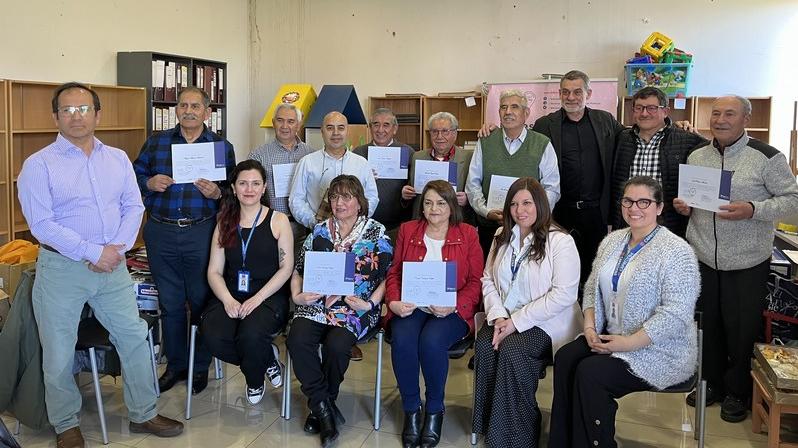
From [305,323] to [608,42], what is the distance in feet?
16.4

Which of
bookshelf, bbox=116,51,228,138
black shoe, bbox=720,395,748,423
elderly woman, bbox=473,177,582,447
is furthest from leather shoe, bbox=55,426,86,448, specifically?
bookshelf, bbox=116,51,228,138

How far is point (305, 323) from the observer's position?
10.3 feet

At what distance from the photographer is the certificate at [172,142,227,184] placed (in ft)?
11.1

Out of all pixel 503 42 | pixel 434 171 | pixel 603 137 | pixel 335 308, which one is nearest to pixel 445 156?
pixel 434 171

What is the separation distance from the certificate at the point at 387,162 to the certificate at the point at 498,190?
0.63m

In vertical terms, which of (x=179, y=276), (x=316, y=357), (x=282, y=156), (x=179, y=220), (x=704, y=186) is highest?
(x=282, y=156)

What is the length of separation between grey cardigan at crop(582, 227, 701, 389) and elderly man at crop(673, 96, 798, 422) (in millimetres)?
691

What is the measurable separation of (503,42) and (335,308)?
477 cm

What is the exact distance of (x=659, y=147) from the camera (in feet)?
11.4

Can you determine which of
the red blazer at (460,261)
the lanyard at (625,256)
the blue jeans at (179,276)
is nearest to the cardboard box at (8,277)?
the blue jeans at (179,276)

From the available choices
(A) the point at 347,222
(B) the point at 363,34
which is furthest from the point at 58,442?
(B) the point at 363,34

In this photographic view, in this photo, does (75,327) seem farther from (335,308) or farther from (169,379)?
(335,308)

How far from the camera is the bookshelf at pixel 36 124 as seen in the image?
4.56 metres

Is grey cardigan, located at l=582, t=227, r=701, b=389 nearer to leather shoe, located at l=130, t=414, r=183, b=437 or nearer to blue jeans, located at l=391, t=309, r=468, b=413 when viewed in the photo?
blue jeans, located at l=391, t=309, r=468, b=413
